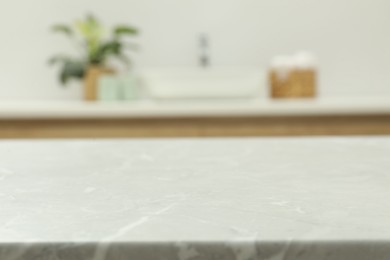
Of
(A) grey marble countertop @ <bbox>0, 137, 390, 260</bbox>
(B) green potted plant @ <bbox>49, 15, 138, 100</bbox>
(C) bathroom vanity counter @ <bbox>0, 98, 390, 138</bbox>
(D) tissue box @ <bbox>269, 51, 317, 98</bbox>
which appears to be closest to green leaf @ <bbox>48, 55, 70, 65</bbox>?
(B) green potted plant @ <bbox>49, 15, 138, 100</bbox>

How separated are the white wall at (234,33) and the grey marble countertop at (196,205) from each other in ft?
6.24

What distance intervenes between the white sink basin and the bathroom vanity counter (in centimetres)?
21

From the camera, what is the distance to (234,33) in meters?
2.52

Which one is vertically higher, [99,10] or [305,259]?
[99,10]

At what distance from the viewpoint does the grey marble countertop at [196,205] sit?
28 cm

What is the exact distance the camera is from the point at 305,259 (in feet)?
0.91

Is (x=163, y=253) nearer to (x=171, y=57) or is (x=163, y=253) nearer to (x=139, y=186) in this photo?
(x=139, y=186)

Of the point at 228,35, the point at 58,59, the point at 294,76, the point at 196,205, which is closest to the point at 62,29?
the point at 58,59

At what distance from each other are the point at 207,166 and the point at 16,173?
0.17 metres

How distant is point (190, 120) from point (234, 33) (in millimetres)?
766

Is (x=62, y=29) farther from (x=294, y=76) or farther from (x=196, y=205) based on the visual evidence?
(x=196, y=205)

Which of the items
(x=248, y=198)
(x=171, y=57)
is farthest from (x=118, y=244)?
(x=171, y=57)

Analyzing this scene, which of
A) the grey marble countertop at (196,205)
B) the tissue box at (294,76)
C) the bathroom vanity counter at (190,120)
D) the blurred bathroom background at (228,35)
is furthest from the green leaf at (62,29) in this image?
the grey marble countertop at (196,205)

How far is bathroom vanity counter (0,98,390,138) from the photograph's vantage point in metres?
1.85
